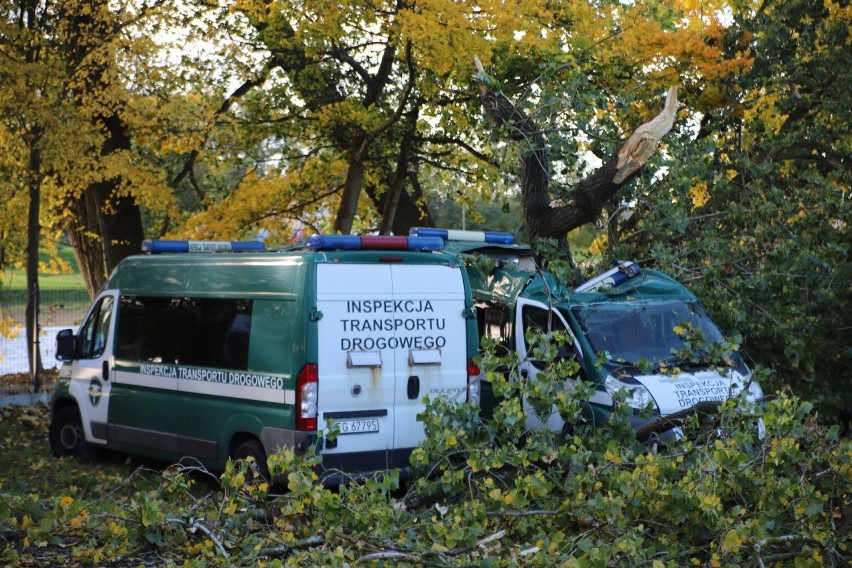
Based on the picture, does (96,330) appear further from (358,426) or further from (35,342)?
(35,342)

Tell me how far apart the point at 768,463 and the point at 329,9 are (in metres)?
12.4

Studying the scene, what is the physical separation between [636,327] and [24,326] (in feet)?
48.6

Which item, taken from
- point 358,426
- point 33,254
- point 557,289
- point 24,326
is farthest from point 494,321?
point 24,326

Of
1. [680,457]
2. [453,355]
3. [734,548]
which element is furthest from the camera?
[453,355]

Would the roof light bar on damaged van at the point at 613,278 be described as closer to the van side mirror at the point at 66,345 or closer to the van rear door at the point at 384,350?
the van rear door at the point at 384,350

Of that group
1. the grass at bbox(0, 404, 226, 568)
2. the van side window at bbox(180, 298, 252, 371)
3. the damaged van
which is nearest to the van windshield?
the damaged van

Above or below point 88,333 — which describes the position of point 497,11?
above

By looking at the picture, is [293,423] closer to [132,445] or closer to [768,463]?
[132,445]

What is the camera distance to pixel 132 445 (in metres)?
11.2

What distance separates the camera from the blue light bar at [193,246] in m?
11.5

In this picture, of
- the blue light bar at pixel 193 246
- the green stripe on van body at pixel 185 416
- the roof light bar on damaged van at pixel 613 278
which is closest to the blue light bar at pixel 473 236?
the blue light bar at pixel 193 246

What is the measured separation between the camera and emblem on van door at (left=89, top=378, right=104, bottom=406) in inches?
463

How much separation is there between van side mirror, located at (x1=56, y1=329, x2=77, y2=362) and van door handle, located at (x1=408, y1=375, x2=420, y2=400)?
14.4 ft

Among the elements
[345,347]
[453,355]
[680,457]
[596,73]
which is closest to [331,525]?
[680,457]
